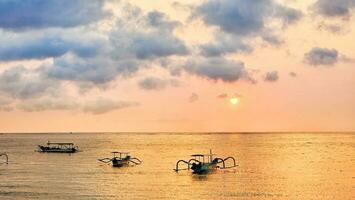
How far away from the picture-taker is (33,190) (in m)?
83.4

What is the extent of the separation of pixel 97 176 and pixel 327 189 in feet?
151

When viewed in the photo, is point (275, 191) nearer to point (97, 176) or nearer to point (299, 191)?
point (299, 191)

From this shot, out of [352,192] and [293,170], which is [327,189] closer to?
[352,192]

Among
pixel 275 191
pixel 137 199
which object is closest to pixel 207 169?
pixel 275 191

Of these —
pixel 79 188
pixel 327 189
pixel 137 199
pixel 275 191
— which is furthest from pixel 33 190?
pixel 327 189

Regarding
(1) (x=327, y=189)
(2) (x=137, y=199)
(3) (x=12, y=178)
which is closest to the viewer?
(2) (x=137, y=199)

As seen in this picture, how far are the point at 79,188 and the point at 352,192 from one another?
146 ft

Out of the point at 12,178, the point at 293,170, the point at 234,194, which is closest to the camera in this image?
the point at 234,194

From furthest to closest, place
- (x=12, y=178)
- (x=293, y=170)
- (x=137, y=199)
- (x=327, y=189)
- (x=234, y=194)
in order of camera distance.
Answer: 1. (x=293, y=170)
2. (x=12, y=178)
3. (x=327, y=189)
4. (x=234, y=194)
5. (x=137, y=199)

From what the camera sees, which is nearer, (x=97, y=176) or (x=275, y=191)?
(x=275, y=191)

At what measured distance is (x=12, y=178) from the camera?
102 m

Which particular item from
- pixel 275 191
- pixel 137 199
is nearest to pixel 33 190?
pixel 137 199

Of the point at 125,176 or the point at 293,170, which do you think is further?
the point at 293,170

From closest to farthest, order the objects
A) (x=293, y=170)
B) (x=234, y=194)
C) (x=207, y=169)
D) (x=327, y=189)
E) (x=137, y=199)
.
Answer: (x=137, y=199)
(x=234, y=194)
(x=327, y=189)
(x=207, y=169)
(x=293, y=170)
